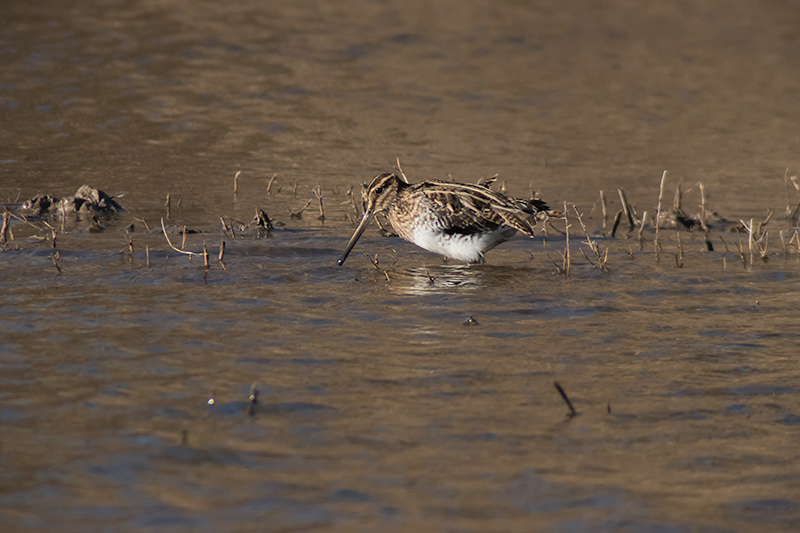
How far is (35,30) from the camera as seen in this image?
2220cm

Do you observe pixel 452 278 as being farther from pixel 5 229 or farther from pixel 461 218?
pixel 5 229

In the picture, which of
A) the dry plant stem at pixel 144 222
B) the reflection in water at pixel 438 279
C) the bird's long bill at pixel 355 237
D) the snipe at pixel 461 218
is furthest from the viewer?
the dry plant stem at pixel 144 222

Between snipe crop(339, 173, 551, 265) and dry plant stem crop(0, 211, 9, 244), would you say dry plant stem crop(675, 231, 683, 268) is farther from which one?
dry plant stem crop(0, 211, 9, 244)

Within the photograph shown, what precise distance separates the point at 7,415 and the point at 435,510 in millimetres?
2457

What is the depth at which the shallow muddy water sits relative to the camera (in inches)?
198

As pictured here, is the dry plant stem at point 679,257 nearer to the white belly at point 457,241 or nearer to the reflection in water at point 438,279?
the white belly at point 457,241

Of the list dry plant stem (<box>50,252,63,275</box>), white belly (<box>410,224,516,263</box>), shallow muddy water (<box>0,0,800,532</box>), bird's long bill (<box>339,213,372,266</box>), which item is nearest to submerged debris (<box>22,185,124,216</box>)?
shallow muddy water (<box>0,0,800,532</box>)

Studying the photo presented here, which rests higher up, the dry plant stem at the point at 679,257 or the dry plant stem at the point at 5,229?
the dry plant stem at the point at 5,229

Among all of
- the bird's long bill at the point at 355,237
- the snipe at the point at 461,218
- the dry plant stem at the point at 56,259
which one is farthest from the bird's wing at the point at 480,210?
the dry plant stem at the point at 56,259

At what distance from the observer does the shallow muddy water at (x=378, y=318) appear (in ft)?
16.5

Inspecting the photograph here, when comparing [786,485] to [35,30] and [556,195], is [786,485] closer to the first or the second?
[556,195]

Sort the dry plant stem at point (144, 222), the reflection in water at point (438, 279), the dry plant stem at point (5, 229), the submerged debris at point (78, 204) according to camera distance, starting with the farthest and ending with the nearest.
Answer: the submerged debris at point (78, 204) < the dry plant stem at point (144, 222) < the dry plant stem at point (5, 229) < the reflection in water at point (438, 279)

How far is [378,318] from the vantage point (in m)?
7.97

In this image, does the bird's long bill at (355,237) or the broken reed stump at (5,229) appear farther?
the bird's long bill at (355,237)
